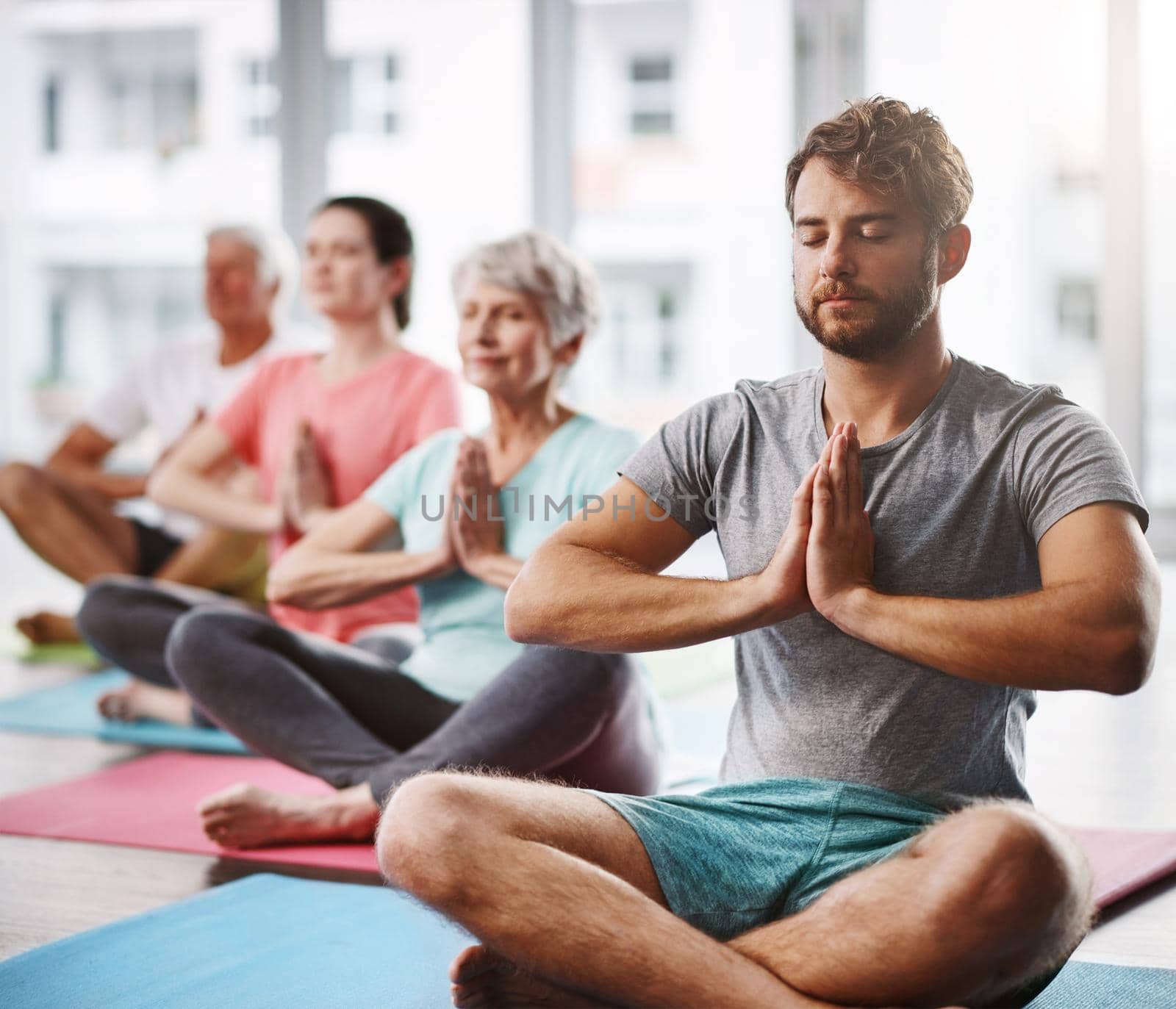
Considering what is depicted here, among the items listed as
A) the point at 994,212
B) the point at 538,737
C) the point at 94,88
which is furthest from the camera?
the point at 94,88

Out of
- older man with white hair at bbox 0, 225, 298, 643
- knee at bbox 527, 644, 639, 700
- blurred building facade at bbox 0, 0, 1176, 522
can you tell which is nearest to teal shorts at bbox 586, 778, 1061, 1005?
knee at bbox 527, 644, 639, 700

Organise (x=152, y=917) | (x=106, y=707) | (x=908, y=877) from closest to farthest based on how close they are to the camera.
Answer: (x=908, y=877) → (x=152, y=917) → (x=106, y=707)

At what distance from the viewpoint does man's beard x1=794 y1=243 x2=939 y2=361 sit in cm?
158

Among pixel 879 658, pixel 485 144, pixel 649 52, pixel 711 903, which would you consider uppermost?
pixel 649 52

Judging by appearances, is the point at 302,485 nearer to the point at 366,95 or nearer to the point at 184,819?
the point at 184,819

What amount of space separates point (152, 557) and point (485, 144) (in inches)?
98.5

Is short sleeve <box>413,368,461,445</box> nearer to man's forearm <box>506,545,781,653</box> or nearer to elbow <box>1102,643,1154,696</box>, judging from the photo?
man's forearm <box>506,545,781,653</box>

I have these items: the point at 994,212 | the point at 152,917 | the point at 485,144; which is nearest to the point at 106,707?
the point at 152,917

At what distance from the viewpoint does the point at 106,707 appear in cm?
332

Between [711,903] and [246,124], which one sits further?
[246,124]

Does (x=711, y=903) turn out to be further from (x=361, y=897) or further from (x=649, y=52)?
(x=649, y=52)

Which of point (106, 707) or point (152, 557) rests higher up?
point (152, 557)

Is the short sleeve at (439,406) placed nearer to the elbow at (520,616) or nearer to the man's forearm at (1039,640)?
the elbow at (520,616)

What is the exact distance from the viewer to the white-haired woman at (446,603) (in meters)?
2.31
